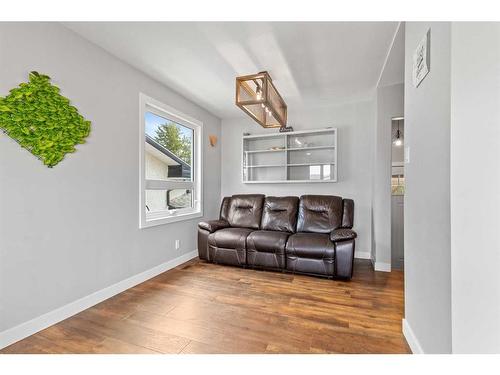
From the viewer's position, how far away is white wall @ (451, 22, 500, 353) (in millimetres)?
938

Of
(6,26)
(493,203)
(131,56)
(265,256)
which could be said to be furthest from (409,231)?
(6,26)

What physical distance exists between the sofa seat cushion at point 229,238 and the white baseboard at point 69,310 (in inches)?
29.4

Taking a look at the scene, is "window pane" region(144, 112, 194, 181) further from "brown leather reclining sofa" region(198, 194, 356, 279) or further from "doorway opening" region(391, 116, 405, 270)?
"doorway opening" region(391, 116, 405, 270)

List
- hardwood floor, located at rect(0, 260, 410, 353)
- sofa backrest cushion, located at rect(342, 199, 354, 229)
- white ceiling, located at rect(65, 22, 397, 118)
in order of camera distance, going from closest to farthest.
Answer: hardwood floor, located at rect(0, 260, 410, 353) → white ceiling, located at rect(65, 22, 397, 118) → sofa backrest cushion, located at rect(342, 199, 354, 229)

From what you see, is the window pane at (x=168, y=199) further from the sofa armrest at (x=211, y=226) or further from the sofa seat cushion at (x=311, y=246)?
the sofa seat cushion at (x=311, y=246)

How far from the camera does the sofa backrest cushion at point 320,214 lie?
319 centimetres

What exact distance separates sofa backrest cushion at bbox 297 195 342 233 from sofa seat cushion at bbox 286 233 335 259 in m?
0.33

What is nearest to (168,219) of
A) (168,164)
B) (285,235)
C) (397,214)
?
(168,164)

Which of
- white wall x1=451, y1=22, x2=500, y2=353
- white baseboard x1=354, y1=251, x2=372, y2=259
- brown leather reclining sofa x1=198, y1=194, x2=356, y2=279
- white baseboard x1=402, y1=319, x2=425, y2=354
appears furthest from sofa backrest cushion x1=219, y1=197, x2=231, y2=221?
white wall x1=451, y1=22, x2=500, y2=353

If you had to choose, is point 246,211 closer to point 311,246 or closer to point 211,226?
point 211,226

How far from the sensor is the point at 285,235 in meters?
3.01

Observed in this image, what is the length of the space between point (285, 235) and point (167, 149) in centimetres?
205

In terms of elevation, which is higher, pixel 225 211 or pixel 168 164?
pixel 168 164
